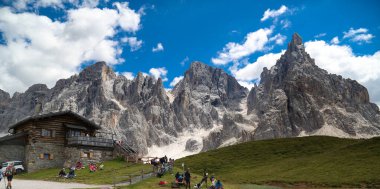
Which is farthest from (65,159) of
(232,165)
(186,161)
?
(232,165)

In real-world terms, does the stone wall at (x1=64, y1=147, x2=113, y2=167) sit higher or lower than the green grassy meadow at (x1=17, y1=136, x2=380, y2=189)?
higher

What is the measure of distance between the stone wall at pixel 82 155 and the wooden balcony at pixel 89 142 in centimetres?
88

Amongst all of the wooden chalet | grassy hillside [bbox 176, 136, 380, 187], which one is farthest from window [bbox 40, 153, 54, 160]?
grassy hillside [bbox 176, 136, 380, 187]

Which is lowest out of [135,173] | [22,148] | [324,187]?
[324,187]

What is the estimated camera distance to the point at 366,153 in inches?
2443

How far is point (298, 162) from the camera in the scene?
6606cm

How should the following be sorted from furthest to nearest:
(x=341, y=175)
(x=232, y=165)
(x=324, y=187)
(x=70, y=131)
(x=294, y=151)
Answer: (x=294, y=151) → (x=232, y=165) → (x=70, y=131) → (x=341, y=175) → (x=324, y=187)

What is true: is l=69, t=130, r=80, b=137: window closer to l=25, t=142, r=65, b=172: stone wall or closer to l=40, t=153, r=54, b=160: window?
l=25, t=142, r=65, b=172: stone wall

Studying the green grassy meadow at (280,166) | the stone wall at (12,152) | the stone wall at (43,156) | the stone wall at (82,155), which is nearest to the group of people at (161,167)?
the green grassy meadow at (280,166)

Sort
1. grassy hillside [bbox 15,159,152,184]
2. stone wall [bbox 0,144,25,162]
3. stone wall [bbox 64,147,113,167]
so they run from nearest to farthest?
grassy hillside [bbox 15,159,152,184] < stone wall [bbox 0,144,25,162] < stone wall [bbox 64,147,113,167]

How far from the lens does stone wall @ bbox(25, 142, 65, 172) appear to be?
59969 millimetres

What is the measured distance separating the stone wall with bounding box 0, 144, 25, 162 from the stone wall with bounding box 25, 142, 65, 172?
5.25 ft

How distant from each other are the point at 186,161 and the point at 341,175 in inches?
1409

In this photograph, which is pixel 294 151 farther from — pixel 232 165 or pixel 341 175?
pixel 341 175
